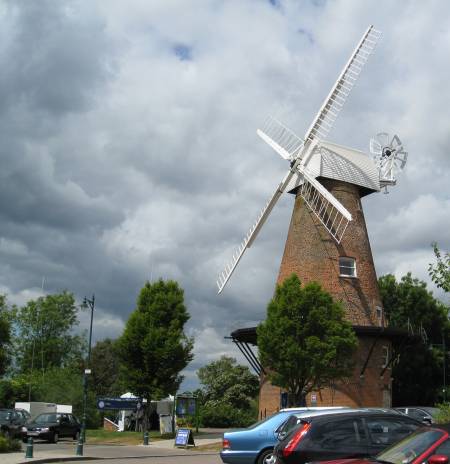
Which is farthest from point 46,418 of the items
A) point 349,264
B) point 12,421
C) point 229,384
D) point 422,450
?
point 229,384

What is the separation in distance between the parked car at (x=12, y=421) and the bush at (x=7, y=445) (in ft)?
18.8

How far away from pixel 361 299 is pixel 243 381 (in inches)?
→ 1346

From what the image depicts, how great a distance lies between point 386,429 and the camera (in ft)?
37.6

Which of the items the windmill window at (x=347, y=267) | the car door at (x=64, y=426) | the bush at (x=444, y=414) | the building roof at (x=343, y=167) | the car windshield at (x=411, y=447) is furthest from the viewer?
the building roof at (x=343, y=167)

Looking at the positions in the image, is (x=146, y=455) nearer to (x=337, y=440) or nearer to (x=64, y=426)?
(x=64, y=426)

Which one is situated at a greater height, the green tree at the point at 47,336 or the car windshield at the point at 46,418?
the green tree at the point at 47,336

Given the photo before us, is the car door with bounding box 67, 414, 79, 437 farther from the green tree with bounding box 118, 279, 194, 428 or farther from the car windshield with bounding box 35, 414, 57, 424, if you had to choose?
the green tree with bounding box 118, 279, 194, 428

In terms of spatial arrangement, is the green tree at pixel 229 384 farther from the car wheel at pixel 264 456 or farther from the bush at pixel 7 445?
the car wheel at pixel 264 456

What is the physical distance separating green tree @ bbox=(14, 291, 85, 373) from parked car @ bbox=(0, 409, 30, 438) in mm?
43758

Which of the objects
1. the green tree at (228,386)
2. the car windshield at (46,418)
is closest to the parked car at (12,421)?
the car windshield at (46,418)

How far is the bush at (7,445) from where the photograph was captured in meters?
22.1

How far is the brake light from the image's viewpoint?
10.8 metres

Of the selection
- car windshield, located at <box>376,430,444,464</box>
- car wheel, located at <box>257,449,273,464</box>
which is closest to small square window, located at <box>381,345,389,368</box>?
car wheel, located at <box>257,449,273,464</box>

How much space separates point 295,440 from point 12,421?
2252 cm
